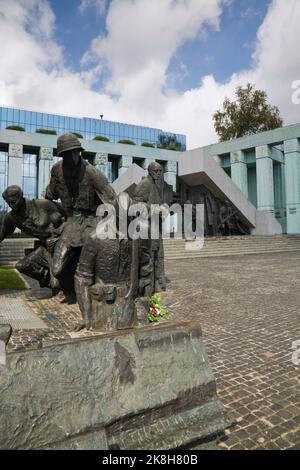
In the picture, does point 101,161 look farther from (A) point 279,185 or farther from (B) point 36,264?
(B) point 36,264

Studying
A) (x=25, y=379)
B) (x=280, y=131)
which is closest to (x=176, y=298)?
(x=25, y=379)

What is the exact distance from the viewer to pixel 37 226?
6566mm

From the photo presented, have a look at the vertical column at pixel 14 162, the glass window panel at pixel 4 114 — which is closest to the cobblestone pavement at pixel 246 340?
the vertical column at pixel 14 162

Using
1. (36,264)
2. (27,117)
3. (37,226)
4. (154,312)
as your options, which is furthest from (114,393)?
(27,117)

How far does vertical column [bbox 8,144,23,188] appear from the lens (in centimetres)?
2662

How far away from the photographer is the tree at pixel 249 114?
3409 cm

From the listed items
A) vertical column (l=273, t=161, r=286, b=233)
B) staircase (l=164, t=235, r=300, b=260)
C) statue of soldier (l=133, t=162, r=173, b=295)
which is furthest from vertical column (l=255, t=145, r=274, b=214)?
statue of soldier (l=133, t=162, r=173, b=295)

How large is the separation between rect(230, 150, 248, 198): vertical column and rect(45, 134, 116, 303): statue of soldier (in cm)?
2747

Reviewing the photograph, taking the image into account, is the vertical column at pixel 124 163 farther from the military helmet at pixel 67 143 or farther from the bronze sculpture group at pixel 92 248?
the military helmet at pixel 67 143

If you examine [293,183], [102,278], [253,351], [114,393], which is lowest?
[253,351]

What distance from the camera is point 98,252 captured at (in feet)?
13.9

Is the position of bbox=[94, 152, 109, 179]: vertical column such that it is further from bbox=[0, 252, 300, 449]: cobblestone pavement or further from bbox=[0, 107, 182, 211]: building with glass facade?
bbox=[0, 252, 300, 449]: cobblestone pavement

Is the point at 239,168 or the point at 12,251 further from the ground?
the point at 239,168

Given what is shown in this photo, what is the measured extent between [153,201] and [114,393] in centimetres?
560
